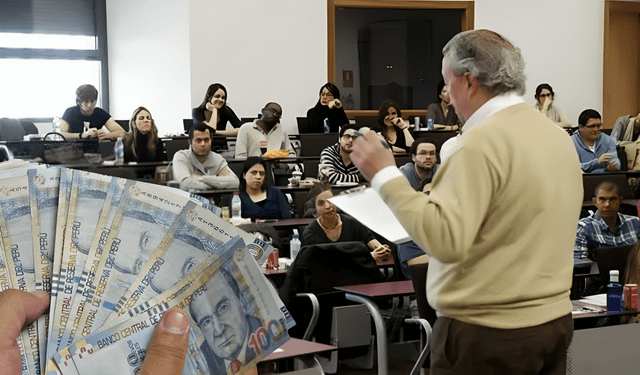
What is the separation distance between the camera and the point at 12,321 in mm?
665

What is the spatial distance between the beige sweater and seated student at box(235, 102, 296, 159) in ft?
22.8

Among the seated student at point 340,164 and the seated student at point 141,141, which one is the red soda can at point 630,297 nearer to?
the seated student at point 340,164

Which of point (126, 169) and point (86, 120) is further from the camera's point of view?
point (86, 120)

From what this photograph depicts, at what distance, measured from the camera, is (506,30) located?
11.8 metres

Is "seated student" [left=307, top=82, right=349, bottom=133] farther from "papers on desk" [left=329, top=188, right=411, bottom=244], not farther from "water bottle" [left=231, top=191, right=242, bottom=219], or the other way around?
"papers on desk" [left=329, top=188, right=411, bottom=244]

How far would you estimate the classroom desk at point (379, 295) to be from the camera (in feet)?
13.2

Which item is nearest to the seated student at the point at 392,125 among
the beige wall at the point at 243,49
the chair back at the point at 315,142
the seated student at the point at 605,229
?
the chair back at the point at 315,142

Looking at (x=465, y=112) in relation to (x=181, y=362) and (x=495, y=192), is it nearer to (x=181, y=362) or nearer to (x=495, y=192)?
(x=495, y=192)

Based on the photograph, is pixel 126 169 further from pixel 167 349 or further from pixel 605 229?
pixel 167 349

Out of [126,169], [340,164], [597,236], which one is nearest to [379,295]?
[597,236]

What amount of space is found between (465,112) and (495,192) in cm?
22

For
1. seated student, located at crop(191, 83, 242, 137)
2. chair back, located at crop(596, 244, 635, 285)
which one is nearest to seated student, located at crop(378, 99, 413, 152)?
seated student, located at crop(191, 83, 242, 137)

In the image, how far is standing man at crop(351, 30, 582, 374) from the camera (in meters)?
1.37

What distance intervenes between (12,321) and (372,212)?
95cm
